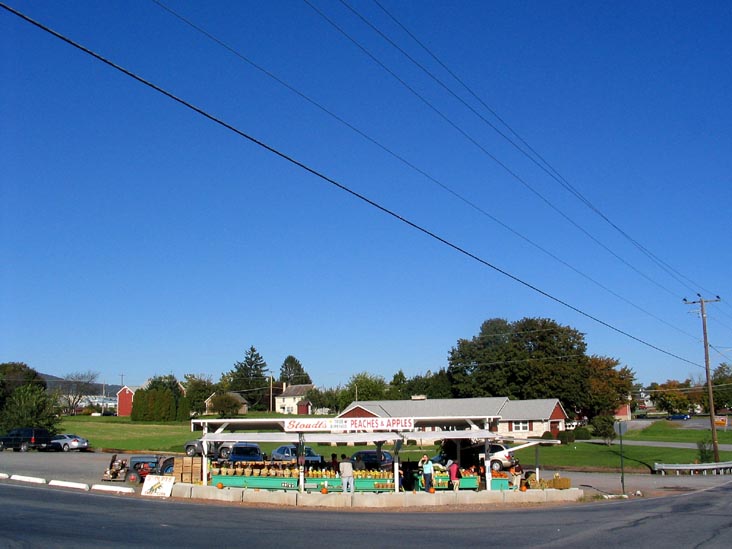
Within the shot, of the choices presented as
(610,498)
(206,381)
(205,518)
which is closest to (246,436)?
(205,518)

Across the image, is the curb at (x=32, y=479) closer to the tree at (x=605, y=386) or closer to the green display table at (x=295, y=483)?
the green display table at (x=295, y=483)

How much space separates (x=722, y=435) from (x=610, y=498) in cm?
6229

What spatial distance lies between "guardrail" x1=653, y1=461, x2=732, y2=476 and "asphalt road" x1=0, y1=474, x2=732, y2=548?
18.7 m

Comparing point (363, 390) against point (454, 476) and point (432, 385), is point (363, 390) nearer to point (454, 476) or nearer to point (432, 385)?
point (432, 385)

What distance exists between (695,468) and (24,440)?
45.9m

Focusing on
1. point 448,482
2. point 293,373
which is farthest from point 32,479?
point 293,373

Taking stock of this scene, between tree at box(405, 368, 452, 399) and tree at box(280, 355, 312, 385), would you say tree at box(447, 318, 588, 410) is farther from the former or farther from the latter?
tree at box(280, 355, 312, 385)

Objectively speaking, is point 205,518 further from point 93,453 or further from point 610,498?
point 93,453

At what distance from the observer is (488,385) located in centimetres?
9700

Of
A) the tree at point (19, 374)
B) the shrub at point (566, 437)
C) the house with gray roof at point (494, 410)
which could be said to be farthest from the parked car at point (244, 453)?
the tree at point (19, 374)

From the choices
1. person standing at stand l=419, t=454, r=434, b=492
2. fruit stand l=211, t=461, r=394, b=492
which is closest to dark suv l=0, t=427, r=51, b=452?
fruit stand l=211, t=461, r=394, b=492

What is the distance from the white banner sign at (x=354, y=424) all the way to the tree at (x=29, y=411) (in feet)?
130

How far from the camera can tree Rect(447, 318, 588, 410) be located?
9069 centimetres

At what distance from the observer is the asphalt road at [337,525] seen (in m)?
15.9
